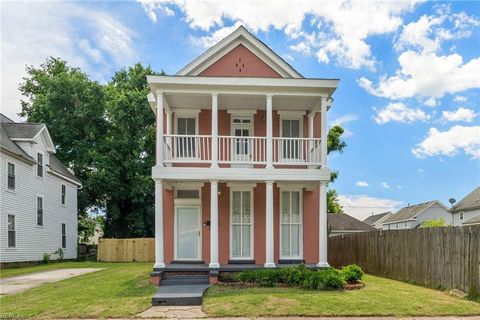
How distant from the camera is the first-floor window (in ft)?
43.7

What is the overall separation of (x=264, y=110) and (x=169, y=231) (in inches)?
205

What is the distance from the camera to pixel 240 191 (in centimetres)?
1345

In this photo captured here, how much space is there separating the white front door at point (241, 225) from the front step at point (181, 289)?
1696mm

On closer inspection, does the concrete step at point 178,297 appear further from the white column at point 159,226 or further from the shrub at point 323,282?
the shrub at point 323,282

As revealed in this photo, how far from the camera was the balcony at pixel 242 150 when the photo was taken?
12.8 metres

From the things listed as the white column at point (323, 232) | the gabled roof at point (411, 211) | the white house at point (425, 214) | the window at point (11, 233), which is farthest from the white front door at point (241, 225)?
the gabled roof at point (411, 211)

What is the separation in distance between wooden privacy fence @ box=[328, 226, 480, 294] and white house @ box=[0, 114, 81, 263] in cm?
1654

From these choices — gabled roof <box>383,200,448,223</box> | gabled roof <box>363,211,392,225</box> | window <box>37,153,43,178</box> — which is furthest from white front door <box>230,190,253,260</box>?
gabled roof <box>363,211,392,225</box>

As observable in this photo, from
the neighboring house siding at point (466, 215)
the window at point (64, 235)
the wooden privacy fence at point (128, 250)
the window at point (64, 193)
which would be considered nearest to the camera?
the wooden privacy fence at point (128, 250)

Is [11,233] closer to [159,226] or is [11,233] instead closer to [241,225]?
[159,226]

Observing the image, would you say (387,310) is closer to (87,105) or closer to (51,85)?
(87,105)

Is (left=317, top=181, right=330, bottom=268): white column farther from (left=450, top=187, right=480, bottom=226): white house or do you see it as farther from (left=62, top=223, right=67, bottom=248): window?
(left=450, top=187, right=480, bottom=226): white house

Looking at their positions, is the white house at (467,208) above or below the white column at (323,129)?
below

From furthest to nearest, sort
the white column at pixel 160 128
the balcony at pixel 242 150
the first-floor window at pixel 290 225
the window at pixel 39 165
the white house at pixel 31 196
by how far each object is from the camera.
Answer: the window at pixel 39 165, the white house at pixel 31 196, the first-floor window at pixel 290 225, the balcony at pixel 242 150, the white column at pixel 160 128
